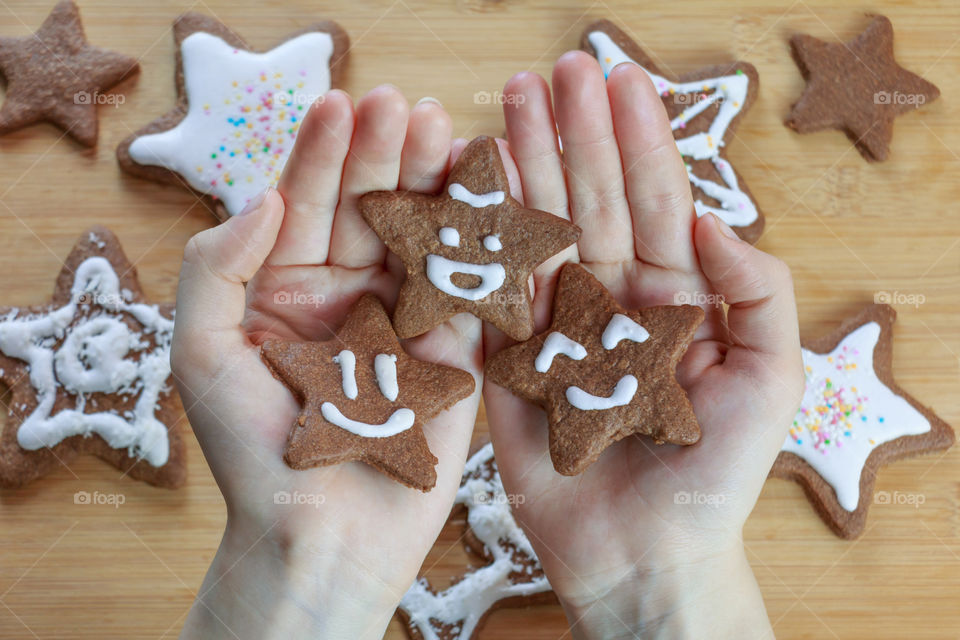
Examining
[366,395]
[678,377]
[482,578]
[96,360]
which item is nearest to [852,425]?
[678,377]

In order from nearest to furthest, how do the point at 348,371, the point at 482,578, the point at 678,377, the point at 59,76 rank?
the point at 348,371 < the point at 678,377 < the point at 482,578 < the point at 59,76

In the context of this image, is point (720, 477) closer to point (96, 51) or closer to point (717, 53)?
point (717, 53)

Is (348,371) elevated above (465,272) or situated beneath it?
situated beneath

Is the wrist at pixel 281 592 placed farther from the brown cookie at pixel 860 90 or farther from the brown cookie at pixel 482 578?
the brown cookie at pixel 860 90

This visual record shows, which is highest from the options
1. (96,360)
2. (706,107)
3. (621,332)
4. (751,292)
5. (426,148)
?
(426,148)

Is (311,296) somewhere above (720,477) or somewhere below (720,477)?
above

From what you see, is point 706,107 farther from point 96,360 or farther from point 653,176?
point 96,360

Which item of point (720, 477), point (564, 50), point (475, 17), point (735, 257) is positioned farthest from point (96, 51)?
point (720, 477)
